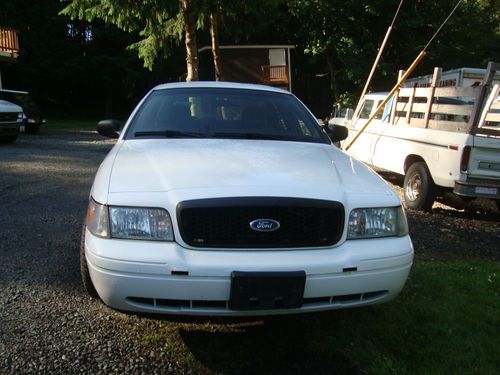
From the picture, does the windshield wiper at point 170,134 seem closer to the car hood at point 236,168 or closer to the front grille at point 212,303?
the car hood at point 236,168

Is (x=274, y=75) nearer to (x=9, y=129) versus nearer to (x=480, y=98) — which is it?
(x=9, y=129)

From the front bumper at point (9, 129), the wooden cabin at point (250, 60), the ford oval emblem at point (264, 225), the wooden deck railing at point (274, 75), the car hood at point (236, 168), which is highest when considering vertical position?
the wooden cabin at point (250, 60)

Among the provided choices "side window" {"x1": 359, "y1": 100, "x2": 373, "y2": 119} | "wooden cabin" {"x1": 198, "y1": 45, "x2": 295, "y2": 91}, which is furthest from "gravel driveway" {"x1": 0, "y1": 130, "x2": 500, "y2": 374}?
"wooden cabin" {"x1": 198, "y1": 45, "x2": 295, "y2": 91}

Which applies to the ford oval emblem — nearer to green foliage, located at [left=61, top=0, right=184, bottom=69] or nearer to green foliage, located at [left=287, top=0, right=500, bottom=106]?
green foliage, located at [left=61, top=0, right=184, bottom=69]

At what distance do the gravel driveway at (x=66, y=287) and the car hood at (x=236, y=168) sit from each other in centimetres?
96

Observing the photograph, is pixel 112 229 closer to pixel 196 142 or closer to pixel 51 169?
pixel 196 142

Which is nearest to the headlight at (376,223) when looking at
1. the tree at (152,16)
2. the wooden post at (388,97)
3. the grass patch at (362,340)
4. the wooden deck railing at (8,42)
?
the grass patch at (362,340)

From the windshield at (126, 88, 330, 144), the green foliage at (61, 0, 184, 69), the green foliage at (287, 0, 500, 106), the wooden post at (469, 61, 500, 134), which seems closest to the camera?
the windshield at (126, 88, 330, 144)

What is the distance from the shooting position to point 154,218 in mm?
2686

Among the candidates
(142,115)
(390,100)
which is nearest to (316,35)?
(390,100)

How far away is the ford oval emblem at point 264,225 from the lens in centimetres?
266

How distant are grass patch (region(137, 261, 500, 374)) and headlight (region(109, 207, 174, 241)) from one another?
0.76 metres

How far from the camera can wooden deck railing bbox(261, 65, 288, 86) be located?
80.9 ft

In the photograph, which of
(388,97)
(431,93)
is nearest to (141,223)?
(431,93)
